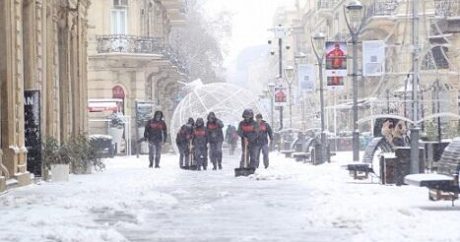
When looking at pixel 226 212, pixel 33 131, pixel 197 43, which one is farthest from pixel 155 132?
pixel 197 43

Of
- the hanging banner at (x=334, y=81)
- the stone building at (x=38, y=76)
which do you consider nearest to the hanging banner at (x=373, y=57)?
the hanging banner at (x=334, y=81)

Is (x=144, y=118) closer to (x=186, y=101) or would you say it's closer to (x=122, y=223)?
(x=186, y=101)

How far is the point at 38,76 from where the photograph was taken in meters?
22.4

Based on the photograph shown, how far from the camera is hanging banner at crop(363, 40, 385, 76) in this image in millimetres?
24781

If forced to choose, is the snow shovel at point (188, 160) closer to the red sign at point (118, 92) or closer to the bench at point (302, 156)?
the bench at point (302, 156)

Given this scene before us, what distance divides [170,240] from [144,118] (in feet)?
116

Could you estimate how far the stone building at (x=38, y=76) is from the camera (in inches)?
739

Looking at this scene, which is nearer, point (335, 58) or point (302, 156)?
point (335, 58)

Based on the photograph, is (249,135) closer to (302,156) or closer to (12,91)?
(302,156)

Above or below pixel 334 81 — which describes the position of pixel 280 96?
below

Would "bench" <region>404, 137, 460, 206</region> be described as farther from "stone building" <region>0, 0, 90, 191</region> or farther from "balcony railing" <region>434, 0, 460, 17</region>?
"balcony railing" <region>434, 0, 460, 17</region>

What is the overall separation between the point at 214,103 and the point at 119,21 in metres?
6.23

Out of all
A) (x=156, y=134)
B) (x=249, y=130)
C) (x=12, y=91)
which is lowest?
(x=156, y=134)

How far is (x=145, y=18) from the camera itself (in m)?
48.8
